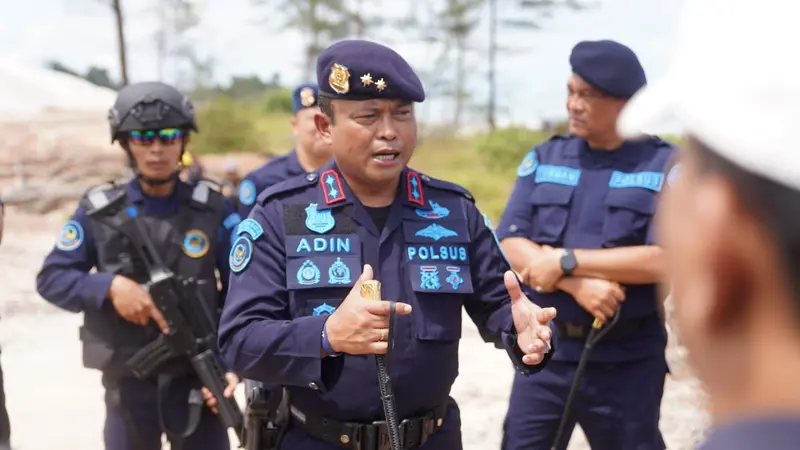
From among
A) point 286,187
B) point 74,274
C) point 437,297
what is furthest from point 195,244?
point 437,297

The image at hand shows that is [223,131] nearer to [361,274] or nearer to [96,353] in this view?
[96,353]

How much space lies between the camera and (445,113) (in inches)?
1339

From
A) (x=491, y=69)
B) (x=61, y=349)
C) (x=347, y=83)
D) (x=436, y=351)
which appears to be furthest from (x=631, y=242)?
(x=491, y=69)

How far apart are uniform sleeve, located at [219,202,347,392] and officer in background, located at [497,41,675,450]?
1.40 meters

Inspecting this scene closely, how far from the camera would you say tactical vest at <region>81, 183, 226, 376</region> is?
371 cm

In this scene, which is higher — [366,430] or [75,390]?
[366,430]

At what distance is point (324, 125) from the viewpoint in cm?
269

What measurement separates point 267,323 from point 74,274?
1.66 m

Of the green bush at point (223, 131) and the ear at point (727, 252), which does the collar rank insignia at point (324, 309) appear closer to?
the ear at point (727, 252)

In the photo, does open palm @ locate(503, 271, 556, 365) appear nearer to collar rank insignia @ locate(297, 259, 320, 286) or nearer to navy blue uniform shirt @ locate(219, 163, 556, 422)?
navy blue uniform shirt @ locate(219, 163, 556, 422)

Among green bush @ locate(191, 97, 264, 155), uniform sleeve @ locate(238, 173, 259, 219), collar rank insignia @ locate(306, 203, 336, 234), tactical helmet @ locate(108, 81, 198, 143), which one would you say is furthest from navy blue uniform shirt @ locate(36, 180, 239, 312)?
green bush @ locate(191, 97, 264, 155)

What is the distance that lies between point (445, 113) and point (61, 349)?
27.1 m

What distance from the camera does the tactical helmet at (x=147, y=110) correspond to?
380 cm

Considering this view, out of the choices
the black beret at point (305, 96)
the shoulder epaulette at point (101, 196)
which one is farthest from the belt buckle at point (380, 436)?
the black beret at point (305, 96)
